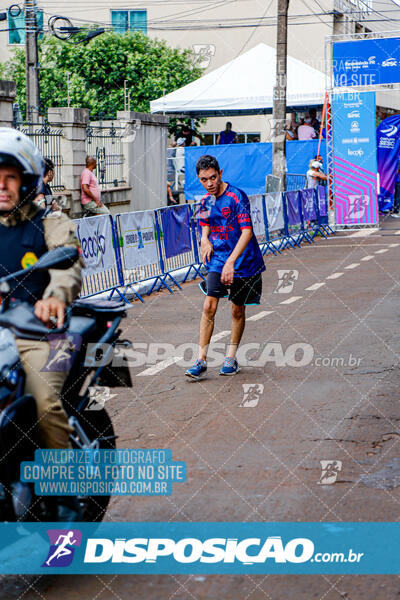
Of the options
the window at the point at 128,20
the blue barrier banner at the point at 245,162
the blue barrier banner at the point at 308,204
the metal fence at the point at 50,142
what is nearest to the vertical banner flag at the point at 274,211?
the blue barrier banner at the point at 308,204

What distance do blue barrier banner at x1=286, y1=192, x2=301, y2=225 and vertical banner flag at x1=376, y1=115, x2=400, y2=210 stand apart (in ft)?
29.9

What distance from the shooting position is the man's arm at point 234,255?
781 cm

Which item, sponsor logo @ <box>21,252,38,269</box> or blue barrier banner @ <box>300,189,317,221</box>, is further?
blue barrier banner @ <box>300,189,317,221</box>

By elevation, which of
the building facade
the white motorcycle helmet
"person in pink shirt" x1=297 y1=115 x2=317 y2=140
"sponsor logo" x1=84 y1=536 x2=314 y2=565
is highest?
the building facade

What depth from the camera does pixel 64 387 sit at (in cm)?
390

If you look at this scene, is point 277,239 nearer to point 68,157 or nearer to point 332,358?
point 68,157

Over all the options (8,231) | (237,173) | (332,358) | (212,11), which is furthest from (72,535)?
(212,11)

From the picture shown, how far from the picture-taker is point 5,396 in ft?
11.8

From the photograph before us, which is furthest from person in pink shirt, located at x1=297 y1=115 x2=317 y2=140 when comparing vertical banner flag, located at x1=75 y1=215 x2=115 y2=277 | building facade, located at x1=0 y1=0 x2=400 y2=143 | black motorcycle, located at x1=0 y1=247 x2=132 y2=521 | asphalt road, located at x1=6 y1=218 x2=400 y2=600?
black motorcycle, located at x1=0 y1=247 x2=132 y2=521

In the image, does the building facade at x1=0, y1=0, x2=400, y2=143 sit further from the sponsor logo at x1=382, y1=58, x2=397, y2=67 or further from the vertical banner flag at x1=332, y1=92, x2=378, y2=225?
the sponsor logo at x1=382, y1=58, x2=397, y2=67

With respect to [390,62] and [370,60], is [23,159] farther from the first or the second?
[390,62]

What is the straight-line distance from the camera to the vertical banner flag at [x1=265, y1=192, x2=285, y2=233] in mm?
19391

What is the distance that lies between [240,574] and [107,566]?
0.61m

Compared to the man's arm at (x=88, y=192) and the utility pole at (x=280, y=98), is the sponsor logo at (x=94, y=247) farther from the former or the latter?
the utility pole at (x=280, y=98)
